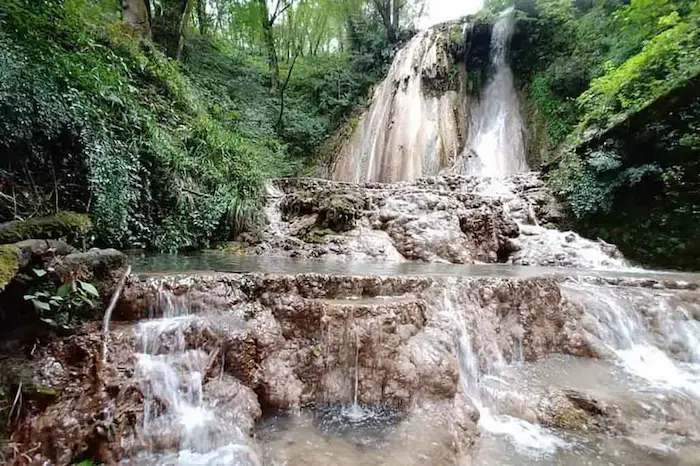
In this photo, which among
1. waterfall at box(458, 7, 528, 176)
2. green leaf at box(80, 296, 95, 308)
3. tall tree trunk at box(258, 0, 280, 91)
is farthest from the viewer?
tall tree trunk at box(258, 0, 280, 91)

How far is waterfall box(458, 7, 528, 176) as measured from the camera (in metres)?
13.8

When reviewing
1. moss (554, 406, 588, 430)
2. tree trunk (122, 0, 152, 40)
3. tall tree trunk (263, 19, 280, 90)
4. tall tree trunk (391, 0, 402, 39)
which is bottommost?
moss (554, 406, 588, 430)

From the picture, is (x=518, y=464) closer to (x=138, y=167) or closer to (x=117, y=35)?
A: (x=138, y=167)

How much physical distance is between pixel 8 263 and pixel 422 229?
7.15 m

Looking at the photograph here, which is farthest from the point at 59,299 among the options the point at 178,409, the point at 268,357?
the point at 268,357

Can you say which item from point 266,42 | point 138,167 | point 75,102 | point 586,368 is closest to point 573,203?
point 586,368

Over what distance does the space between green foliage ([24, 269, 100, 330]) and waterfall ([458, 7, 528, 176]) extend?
1291cm

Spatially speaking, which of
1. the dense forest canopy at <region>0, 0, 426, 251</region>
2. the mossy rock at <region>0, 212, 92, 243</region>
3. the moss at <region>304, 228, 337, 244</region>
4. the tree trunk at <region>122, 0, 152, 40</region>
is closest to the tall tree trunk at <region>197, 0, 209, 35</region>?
the dense forest canopy at <region>0, 0, 426, 251</region>

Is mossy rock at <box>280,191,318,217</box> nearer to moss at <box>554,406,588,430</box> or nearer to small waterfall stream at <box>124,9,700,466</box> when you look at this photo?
small waterfall stream at <box>124,9,700,466</box>

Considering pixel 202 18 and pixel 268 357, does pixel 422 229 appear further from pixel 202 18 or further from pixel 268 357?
pixel 202 18

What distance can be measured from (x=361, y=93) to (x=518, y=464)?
55.6ft

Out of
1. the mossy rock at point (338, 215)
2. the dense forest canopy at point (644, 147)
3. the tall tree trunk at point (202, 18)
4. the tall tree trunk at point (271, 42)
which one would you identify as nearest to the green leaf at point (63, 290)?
the mossy rock at point (338, 215)

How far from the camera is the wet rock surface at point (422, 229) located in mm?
7891

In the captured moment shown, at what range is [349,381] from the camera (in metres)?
3.25
